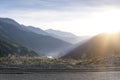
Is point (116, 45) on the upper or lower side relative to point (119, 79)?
upper

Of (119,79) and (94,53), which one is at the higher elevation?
(94,53)

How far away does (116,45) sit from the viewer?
198 meters

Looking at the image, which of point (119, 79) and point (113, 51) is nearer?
point (119, 79)

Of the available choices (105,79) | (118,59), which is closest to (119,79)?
(105,79)

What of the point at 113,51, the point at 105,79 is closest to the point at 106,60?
the point at 105,79

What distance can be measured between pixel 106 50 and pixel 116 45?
7373mm

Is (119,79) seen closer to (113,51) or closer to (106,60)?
(106,60)

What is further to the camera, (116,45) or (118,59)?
(116,45)

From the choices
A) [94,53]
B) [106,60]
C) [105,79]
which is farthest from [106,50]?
[105,79]

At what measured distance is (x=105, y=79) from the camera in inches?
2174

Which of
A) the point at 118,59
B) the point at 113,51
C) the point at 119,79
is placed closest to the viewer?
the point at 119,79

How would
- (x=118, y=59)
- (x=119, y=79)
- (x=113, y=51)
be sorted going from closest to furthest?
(x=119, y=79) → (x=118, y=59) → (x=113, y=51)

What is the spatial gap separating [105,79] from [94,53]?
14251cm

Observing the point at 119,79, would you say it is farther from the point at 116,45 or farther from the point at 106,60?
the point at 116,45
